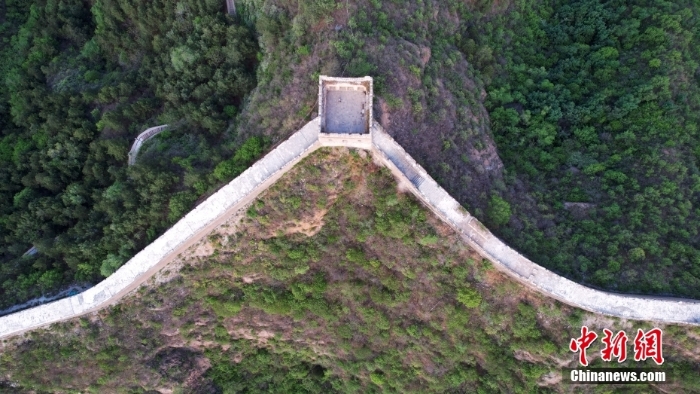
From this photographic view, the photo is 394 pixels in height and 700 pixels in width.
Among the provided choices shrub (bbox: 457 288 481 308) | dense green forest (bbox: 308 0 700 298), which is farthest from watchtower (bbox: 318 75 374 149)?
shrub (bbox: 457 288 481 308)

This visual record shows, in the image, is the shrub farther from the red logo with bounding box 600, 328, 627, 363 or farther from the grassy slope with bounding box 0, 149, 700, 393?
the red logo with bounding box 600, 328, 627, 363

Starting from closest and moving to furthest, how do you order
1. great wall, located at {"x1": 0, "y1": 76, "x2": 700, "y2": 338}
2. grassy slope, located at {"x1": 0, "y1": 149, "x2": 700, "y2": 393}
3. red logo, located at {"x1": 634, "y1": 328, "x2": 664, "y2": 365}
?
great wall, located at {"x1": 0, "y1": 76, "x2": 700, "y2": 338}
red logo, located at {"x1": 634, "y1": 328, "x2": 664, "y2": 365}
grassy slope, located at {"x1": 0, "y1": 149, "x2": 700, "y2": 393}

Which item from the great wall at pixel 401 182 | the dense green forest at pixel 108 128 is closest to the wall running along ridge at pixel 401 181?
the great wall at pixel 401 182

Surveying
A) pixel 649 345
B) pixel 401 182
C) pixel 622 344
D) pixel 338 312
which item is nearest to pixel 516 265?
pixel 622 344

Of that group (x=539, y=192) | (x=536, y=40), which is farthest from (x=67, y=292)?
(x=536, y=40)

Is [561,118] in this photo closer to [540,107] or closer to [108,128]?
[540,107]

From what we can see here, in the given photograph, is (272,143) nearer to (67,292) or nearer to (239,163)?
(239,163)
